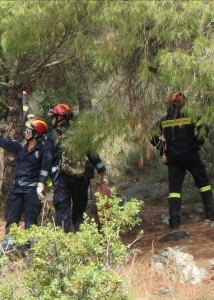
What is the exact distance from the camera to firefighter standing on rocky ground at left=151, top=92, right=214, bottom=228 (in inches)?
333

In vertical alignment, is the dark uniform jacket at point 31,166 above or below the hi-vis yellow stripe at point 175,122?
below

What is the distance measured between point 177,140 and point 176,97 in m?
1.35

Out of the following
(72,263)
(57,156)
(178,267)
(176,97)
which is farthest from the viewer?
(57,156)

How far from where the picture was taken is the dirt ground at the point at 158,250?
21.2ft

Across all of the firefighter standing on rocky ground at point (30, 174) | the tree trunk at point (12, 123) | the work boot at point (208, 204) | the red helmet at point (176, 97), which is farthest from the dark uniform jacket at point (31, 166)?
the tree trunk at point (12, 123)

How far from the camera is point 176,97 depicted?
7.41 m

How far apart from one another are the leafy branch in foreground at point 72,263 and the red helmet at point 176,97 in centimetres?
252

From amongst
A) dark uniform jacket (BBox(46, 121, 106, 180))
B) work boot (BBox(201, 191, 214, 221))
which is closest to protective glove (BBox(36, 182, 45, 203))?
dark uniform jacket (BBox(46, 121, 106, 180))

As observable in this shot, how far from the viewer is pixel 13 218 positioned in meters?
8.16

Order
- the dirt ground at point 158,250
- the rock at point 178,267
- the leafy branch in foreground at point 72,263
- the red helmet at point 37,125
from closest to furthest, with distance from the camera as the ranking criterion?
the leafy branch in foreground at point 72,263, the dirt ground at point 158,250, the rock at point 178,267, the red helmet at point 37,125

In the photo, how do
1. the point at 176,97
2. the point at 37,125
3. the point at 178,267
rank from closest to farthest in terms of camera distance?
the point at 178,267, the point at 176,97, the point at 37,125

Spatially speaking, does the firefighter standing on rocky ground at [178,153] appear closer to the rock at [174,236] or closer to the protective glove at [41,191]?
the rock at [174,236]

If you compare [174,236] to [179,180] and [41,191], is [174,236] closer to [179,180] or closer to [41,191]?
[179,180]

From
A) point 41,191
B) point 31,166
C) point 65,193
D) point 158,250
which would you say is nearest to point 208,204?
point 158,250
